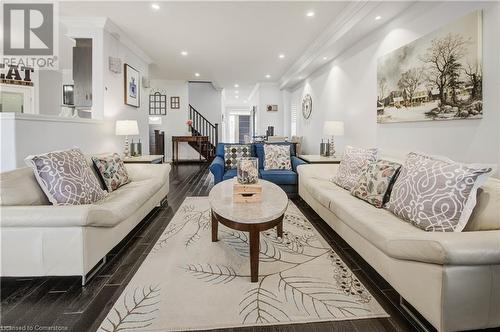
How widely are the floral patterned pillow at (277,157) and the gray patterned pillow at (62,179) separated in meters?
2.82

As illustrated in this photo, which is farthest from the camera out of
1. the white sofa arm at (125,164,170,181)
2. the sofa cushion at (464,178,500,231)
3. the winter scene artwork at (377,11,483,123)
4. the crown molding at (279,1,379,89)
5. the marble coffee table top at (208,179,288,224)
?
the white sofa arm at (125,164,170,181)

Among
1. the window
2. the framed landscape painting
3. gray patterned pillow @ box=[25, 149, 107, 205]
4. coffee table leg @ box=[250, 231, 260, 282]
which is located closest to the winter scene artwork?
coffee table leg @ box=[250, 231, 260, 282]

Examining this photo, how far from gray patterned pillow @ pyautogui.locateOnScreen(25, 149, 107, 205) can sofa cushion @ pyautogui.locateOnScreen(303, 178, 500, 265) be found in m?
2.28

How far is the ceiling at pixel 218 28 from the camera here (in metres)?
3.62

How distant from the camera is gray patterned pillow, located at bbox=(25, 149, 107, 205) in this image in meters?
2.14

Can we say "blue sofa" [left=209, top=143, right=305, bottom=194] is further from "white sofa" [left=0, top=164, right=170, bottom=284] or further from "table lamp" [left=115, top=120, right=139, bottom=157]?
"white sofa" [left=0, top=164, right=170, bottom=284]

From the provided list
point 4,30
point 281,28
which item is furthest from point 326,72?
point 4,30

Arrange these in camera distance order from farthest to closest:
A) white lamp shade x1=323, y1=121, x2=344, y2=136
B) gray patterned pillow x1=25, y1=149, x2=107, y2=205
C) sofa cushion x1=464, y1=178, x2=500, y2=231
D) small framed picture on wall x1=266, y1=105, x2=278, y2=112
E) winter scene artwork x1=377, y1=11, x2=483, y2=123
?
1. small framed picture on wall x1=266, y1=105, x2=278, y2=112
2. white lamp shade x1=323, y1=121, x2=344, y2=136
3. winter scene artwork x1=377, y1=11, x2=483, y2=123
4. gray patterned pillow x1=25, y1=149, x2=107, y2=205
5. sofa cushion x1=464, y1=178, x2=500, y2=231

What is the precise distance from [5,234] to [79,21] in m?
3.55

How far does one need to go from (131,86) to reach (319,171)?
3894mm

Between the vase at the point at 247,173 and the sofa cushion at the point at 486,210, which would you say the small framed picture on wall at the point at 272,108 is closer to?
the vase at the point at 247,173

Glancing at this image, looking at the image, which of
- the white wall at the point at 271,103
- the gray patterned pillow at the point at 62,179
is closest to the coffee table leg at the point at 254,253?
the gray patterned pillow at the point at 62,179

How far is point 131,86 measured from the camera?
525cm

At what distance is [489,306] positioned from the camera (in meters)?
1.38
